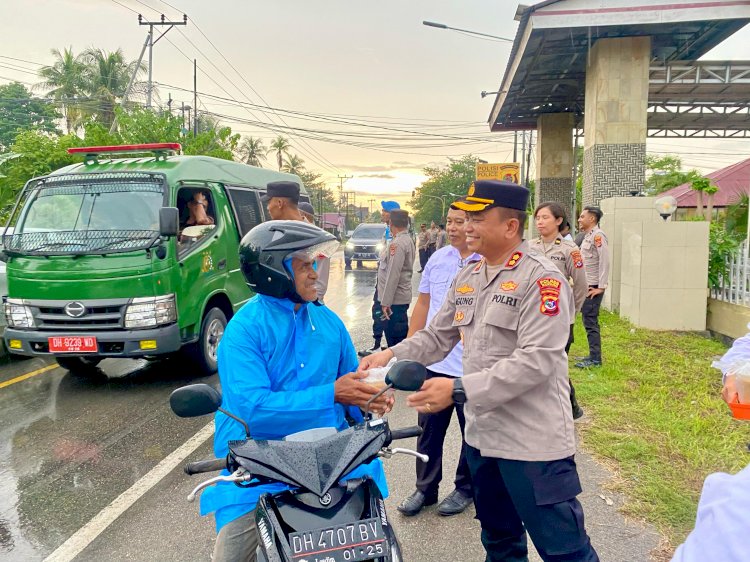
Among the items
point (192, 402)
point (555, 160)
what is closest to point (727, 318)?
point (192, 402)

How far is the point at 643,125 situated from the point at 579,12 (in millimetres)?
2695

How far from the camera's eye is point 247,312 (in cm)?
206

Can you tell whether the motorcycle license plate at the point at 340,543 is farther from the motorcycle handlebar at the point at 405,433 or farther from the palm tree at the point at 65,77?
the palm tree at the point at 65,77

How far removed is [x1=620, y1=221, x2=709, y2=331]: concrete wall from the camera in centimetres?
889

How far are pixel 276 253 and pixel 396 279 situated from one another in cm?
474

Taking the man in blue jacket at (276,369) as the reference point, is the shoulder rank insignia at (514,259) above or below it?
above

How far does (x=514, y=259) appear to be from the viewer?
91.8 inches

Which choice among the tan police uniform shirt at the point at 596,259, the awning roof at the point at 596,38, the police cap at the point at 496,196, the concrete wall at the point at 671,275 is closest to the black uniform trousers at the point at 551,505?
the police cap at the point at 496,196

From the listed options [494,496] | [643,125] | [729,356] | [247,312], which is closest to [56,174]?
[247,312]

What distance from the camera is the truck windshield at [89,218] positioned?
6020mm

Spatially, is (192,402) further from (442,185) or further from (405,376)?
(442,185)

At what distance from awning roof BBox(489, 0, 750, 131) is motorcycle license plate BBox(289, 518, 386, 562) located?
12.2m

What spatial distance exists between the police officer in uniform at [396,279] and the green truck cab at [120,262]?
1.91m

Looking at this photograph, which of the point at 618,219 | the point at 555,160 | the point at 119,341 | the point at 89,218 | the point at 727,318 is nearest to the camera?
the point at 119,341
